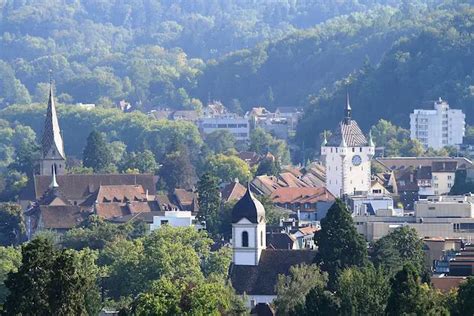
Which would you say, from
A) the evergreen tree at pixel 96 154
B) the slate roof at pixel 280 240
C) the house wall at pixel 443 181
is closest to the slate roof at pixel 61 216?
the house wall at pixel 443 181

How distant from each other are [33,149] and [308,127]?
26505 mm

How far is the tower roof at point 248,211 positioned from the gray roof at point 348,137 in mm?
34503

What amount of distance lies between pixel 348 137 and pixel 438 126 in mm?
31946

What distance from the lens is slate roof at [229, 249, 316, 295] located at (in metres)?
63.4

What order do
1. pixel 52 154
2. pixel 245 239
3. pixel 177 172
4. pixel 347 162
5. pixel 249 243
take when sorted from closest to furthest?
pixel 249 243 → pixel 245 239 → pixel 347 162 → pixel 177 172 → pixel 52 154

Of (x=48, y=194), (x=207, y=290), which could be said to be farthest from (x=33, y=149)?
(x=207, y=290)

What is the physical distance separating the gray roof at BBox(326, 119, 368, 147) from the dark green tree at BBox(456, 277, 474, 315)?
50.7 m

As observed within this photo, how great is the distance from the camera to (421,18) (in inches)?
7072

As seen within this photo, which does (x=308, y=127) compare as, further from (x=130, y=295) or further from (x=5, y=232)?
(x=130, y=295)

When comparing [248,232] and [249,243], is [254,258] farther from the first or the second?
[248,232]

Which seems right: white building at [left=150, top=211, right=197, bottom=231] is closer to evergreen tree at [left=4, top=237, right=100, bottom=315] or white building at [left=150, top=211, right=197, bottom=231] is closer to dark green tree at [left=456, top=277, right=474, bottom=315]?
dark green tree at [left=456, top=277, right=474, bottom=315]

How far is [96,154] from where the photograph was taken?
118 meters

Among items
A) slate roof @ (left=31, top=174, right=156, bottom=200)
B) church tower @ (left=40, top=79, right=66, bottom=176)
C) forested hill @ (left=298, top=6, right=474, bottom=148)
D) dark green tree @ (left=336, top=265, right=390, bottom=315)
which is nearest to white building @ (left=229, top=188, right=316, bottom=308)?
dark green tree @ (left=336, top=265, right=390, bottom=315)

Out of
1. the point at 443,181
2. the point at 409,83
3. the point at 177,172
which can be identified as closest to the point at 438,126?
the point at 409,83
